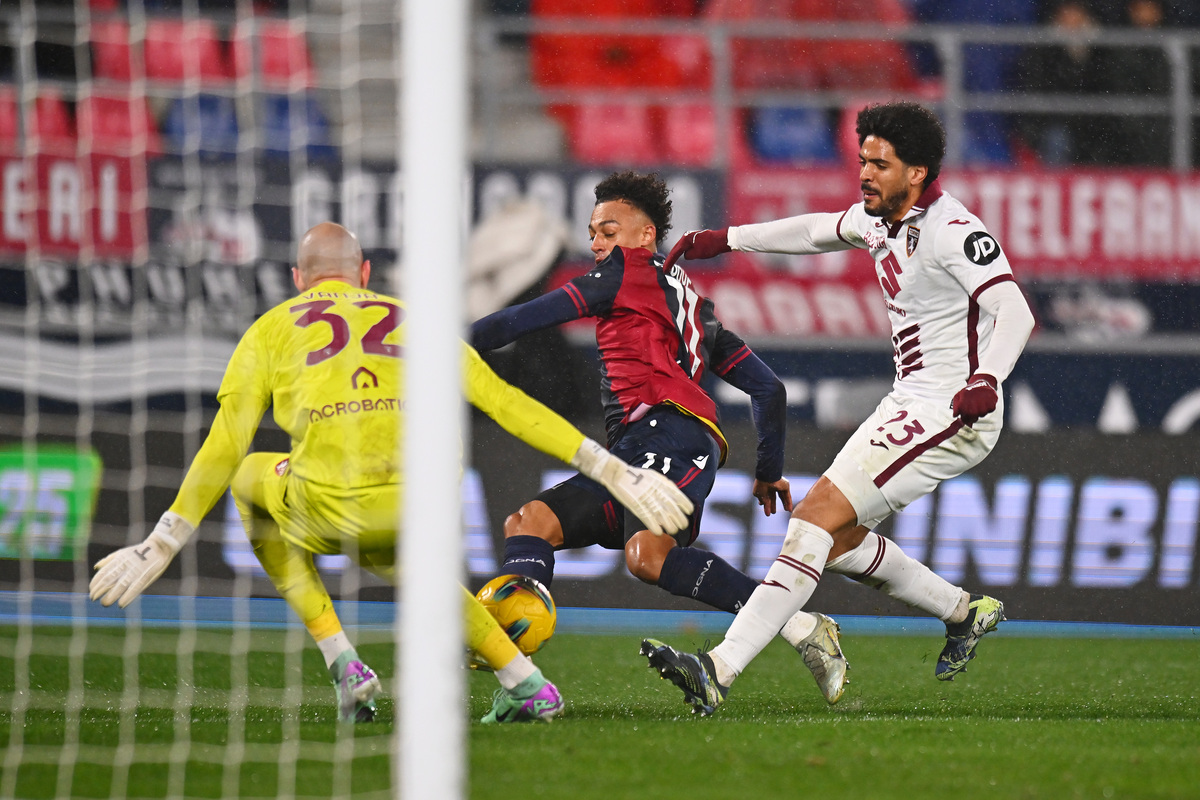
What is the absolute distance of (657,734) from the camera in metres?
3.88

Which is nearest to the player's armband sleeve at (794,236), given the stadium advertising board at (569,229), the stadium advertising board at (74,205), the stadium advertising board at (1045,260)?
the stadium advertising board at (569,229)

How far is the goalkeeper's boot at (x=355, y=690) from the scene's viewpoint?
4090mm

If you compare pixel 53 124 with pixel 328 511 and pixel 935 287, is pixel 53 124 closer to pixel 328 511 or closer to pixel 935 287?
Answer: pixel 328 511

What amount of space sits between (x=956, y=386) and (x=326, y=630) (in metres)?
2.15

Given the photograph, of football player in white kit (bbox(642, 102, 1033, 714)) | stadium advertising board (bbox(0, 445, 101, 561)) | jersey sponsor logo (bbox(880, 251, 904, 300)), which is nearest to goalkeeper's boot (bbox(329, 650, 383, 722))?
football player in white kit (bbox(642, 102, 1033, 714))

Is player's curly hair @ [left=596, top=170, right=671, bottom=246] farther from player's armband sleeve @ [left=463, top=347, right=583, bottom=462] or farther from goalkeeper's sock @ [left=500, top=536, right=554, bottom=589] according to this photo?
player's armband sleeve @ [left=463, top=347, right=583, bottom=462]

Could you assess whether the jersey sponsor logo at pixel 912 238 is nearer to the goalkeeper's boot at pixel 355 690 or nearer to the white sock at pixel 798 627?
the white sock at pixel 798 627

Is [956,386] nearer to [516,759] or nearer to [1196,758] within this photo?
[1196,758]

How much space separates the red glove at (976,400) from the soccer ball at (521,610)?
1369 millimetres

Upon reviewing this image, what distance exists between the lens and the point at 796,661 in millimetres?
6227

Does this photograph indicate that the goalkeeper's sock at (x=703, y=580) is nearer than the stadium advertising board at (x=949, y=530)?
Yes

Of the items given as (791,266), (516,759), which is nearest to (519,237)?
(791,266)

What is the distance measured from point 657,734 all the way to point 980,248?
1.79 metres

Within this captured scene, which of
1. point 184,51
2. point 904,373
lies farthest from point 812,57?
point 904,373
